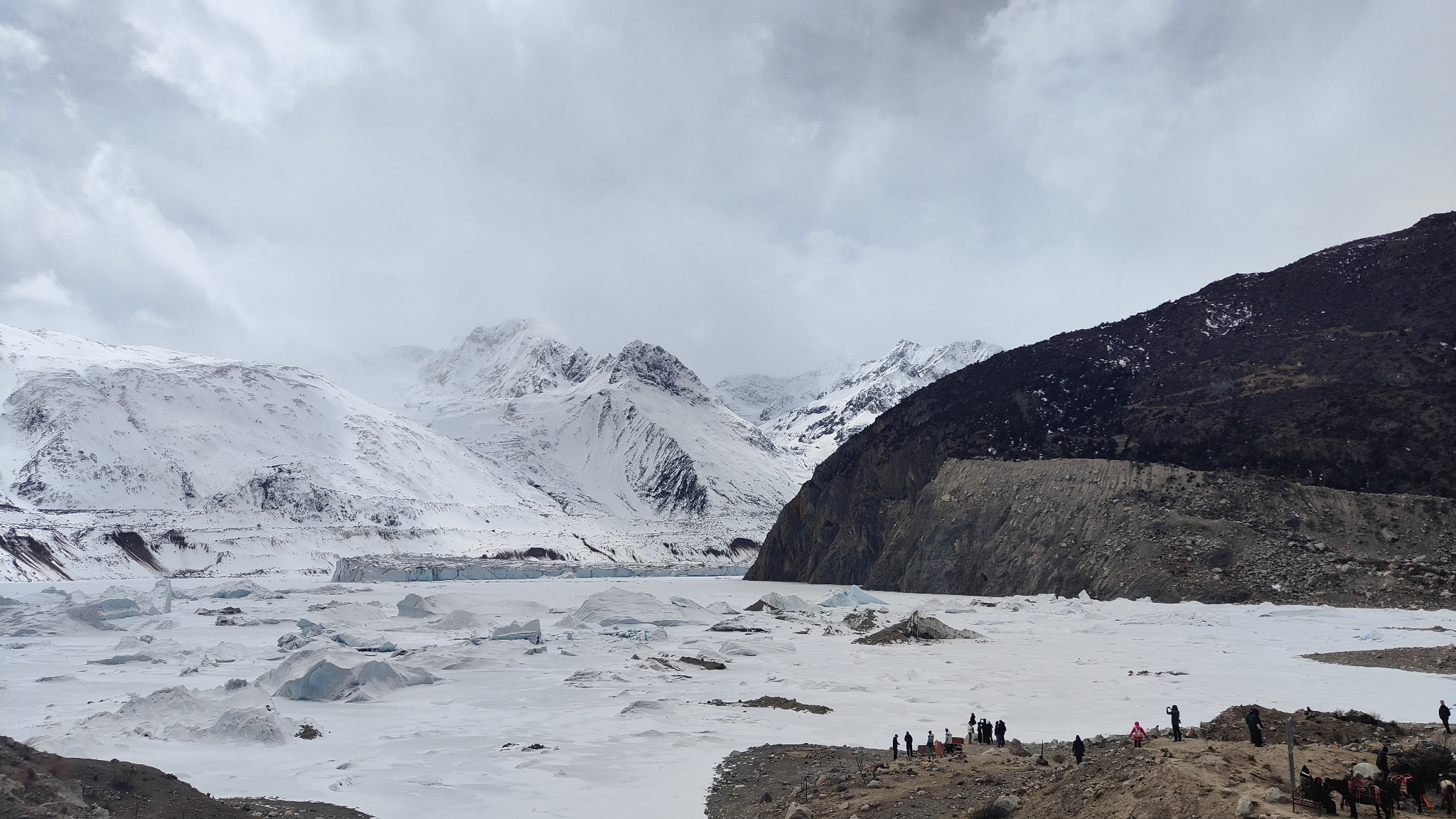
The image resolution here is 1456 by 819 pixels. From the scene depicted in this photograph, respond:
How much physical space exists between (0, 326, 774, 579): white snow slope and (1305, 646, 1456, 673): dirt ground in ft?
349

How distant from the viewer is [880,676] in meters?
26.8

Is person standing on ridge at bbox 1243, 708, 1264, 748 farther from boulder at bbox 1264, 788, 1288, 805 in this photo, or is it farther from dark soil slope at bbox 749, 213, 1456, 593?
dark soil slope at bbox 749, 213, 1456, 593

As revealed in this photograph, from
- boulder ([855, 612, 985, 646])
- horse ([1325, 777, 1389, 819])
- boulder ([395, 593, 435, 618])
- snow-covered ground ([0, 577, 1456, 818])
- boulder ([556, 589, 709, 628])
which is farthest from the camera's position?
boulder ([395, 593, 435, 618])

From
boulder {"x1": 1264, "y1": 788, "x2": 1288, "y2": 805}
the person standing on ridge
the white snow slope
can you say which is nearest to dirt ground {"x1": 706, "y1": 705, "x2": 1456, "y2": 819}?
boulder {"x1": 1264, "y1": 788, "x2": 1288, "y2": 805}

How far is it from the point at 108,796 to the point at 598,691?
13767 millimetres

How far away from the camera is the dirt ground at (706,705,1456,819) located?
34.7 ft

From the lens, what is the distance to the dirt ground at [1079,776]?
34.7 ft

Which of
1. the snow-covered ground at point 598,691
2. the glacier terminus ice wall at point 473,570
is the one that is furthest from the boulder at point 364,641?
the glacier terminus ice wall at point 473,570

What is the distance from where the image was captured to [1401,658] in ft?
80.1

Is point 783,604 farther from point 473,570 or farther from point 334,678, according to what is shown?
point 473,570

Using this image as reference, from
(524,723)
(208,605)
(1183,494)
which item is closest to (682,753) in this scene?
(524,723)

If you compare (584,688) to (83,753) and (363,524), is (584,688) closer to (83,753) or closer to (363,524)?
(83,753)

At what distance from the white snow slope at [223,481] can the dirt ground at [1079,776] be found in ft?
323

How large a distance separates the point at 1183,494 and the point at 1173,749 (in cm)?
4093
